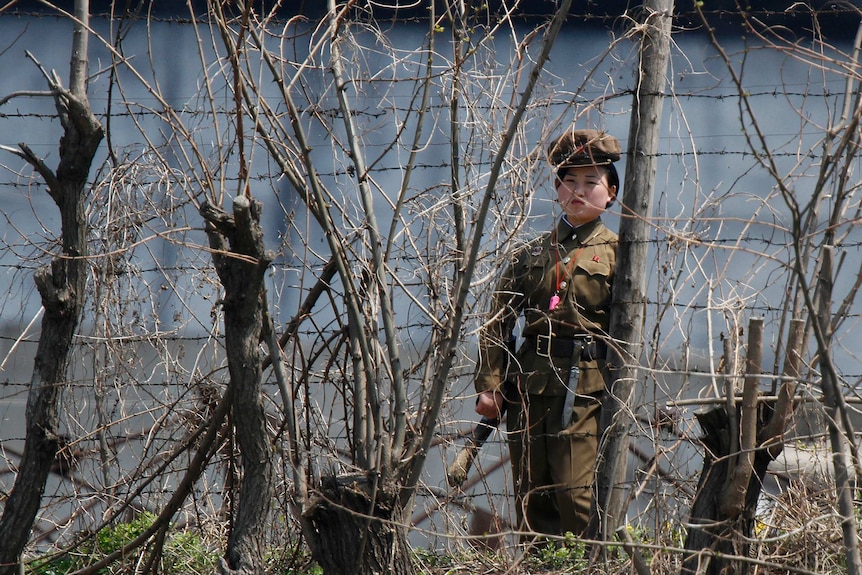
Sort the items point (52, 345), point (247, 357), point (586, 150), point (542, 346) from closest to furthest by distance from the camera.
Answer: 1. point (247, 357)
2. point (52, 345)
3. point (586, 150)
4. point (542, 346)

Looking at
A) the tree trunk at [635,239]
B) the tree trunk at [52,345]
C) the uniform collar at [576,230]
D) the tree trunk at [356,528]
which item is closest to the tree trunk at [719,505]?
the tree trunk at [635,239]

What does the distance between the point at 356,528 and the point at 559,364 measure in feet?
4.24

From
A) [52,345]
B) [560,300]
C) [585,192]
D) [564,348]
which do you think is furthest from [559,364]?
[52,345]

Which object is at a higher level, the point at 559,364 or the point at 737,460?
the point at 559,364

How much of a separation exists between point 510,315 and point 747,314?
1.10 meters

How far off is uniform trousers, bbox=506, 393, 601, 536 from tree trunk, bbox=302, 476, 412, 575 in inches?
37.6

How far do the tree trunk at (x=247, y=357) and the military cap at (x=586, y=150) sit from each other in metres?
1.45

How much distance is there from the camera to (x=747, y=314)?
13.4ft

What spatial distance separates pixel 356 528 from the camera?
2900mm

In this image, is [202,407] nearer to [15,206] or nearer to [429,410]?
[429,410]


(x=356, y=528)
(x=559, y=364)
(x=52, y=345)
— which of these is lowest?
(x=356, y=528)

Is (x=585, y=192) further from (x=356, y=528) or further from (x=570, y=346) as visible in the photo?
(x=356, y=528)

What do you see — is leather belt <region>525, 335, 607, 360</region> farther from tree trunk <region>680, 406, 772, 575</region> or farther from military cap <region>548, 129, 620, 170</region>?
tree trunk <region>680, 406, 772, 575</region>

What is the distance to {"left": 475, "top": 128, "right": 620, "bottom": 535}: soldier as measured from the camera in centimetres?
385
